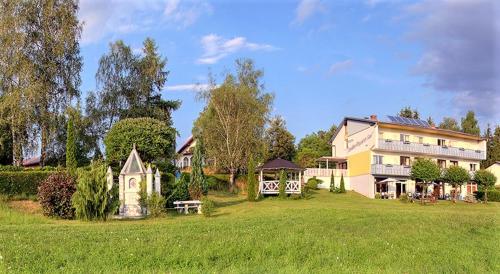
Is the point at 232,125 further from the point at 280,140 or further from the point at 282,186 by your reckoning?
the point at 280,140

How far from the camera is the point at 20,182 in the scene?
25438 mm

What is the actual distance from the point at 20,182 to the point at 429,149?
4023cm

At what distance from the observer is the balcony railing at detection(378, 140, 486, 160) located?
49500 mm

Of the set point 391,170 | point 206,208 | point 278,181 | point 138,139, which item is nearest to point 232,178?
point 278,181

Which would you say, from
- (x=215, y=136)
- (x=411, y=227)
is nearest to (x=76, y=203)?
(x=411, y=227)

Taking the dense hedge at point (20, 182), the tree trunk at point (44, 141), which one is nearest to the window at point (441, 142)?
the tree trunk at point (44, 141)

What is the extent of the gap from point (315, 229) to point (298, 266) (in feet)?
15.7

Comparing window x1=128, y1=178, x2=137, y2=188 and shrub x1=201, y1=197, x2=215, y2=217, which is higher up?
window x1=128, y1=178, x2=137, y2=188

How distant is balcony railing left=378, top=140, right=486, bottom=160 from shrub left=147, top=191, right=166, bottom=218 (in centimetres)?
3103

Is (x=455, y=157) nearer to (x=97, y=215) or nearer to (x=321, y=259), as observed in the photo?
(x=97, y=215)

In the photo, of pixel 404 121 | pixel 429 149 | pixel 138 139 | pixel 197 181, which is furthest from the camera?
pixel 404 121

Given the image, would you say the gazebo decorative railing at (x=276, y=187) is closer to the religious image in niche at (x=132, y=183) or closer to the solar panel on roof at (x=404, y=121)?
the religious image in niche at (x=132, y=183)

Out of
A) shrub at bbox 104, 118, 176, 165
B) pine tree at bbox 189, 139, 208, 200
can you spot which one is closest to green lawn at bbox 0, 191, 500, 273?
pine tree at bbox 189, 139, 208, 200

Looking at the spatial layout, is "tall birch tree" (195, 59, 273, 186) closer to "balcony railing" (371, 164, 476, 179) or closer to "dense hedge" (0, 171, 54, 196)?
"balcony railing" (371, 164, 476, 179)
